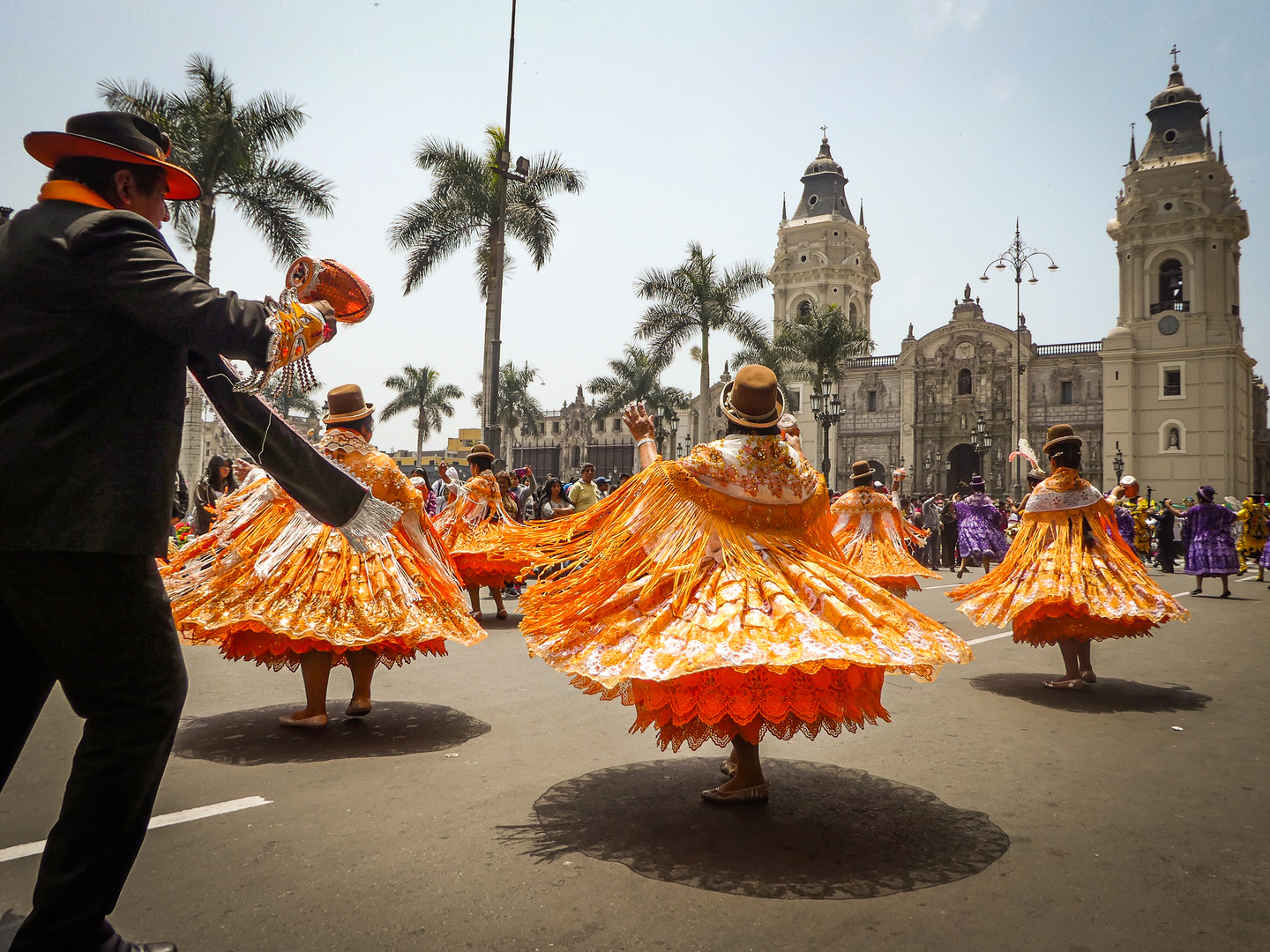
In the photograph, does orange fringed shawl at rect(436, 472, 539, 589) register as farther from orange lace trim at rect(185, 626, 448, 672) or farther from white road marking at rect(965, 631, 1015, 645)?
white road marking at rect(965, 631, 1015, 645)

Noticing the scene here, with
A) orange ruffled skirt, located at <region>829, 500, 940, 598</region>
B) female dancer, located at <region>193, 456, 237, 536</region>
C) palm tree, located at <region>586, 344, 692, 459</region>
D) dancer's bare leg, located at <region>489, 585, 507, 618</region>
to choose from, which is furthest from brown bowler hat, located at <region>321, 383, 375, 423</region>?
palm tree, located at <region>586, 344, 692, 459</region>

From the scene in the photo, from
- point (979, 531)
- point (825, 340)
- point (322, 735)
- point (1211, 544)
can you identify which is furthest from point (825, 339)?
point (322, 735)

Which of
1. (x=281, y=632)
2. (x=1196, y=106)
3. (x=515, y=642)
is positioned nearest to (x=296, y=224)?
(x=515, y=642)

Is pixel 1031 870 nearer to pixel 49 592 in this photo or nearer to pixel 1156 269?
pixel 49 592

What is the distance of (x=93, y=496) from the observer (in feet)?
6.78

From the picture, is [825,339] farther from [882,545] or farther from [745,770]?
[745,770]

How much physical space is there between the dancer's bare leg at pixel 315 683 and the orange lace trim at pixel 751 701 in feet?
6.83

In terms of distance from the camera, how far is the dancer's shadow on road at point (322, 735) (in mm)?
4395

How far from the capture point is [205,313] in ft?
6.91

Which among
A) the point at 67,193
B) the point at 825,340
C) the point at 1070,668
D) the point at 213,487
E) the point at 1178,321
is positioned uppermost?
the point at 1178,321

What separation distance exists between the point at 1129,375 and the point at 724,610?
171 ft

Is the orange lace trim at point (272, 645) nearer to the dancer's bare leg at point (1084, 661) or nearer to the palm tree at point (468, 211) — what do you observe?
the dancer's bare leg at point (1084, 661)

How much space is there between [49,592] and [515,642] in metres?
6.38

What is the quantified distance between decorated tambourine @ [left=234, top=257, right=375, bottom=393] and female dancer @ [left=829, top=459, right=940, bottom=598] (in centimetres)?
814
